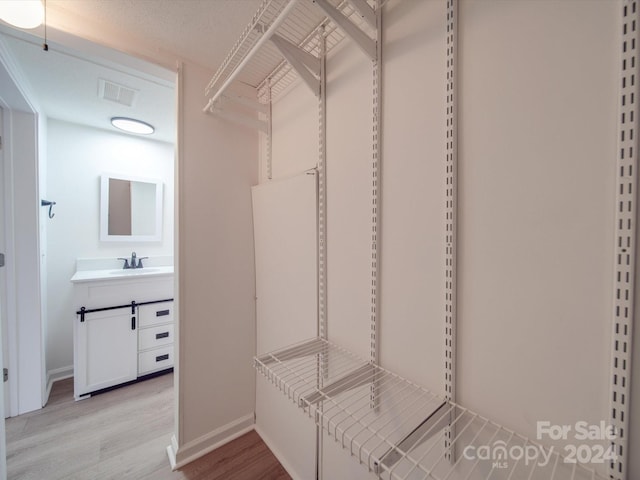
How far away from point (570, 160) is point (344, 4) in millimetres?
1105

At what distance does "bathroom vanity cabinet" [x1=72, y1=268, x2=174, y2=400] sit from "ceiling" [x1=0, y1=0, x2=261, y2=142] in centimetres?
157

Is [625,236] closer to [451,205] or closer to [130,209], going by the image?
[451,205]

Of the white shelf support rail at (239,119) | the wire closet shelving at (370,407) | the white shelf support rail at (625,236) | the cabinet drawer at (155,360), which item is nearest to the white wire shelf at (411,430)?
the wire closet shelving at (370,407)

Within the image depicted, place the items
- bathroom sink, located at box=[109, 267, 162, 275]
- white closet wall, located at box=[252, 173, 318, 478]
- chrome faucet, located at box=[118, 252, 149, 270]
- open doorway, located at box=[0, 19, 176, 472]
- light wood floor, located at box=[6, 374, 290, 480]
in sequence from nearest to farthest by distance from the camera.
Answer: white closet wall, located at box=[252, 173, 318, 478] → light wood floor, located at box=[6, 374, 290, 480] → open doorway, located at box=[0, 19, 176, 472] → bathroom sink, located at box=[109, 267, 162, 275] → chrome faucet, located at box=[118, 252, 149, 270]

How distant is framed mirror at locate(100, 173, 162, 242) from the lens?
8.98 ft

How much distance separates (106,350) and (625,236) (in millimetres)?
→ 3250

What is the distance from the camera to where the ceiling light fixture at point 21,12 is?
3.03 ft

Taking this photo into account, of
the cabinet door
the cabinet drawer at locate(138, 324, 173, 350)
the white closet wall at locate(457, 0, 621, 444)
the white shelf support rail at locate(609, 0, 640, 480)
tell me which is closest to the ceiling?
the white closet wall at locate(457, 0, 621, 444)

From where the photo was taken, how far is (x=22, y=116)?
1.99 metres

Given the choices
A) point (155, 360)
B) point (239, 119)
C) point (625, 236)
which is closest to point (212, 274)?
point (239, 119)

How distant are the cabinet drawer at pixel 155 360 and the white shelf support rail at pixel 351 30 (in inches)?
118

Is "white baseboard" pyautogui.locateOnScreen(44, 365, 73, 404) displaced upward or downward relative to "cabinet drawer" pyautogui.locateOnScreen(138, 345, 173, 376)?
downward

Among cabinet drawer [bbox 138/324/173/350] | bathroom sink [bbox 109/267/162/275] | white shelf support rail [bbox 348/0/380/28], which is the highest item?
white shelf support rail [bbox 348/0/380/28]

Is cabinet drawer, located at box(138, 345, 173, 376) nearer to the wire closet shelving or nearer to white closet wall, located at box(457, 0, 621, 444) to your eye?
the wire closet shelving
